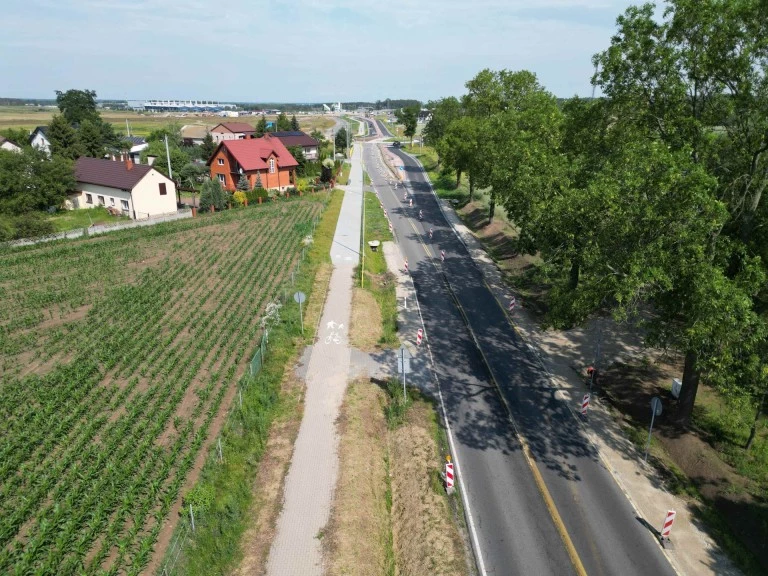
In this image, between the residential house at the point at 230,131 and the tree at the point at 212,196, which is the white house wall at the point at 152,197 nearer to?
the tree at the point at 212,196

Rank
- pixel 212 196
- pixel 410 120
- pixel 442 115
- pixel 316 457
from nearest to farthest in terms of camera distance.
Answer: pixel 316 457 < pixel 212 196 < pixel 442 115 < pixel 410 120

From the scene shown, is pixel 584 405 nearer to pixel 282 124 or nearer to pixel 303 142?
pixel 303 142

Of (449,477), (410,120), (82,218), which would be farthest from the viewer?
(410,120)

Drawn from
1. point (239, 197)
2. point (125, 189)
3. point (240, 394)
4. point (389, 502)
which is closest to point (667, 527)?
point (389, 502)

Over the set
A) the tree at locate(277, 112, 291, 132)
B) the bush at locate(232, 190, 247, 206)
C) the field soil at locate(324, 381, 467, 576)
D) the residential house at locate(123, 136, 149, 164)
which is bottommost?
the field soil at locate(324, 381, 467, 576)

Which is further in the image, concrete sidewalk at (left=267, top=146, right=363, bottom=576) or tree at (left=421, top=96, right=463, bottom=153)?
tree at (left=421, top=96, right=463, bottom=153)

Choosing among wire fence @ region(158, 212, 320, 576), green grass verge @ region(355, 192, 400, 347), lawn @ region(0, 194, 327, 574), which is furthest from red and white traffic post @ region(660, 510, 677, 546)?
green grass verge @ region(355, 192, 400, 347)

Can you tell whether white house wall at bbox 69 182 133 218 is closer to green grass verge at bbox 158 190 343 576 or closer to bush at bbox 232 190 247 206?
bush at bbox 232 190 247 206

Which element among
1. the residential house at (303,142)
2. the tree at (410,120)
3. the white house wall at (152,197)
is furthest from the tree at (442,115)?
the white house wall at (152,197)
